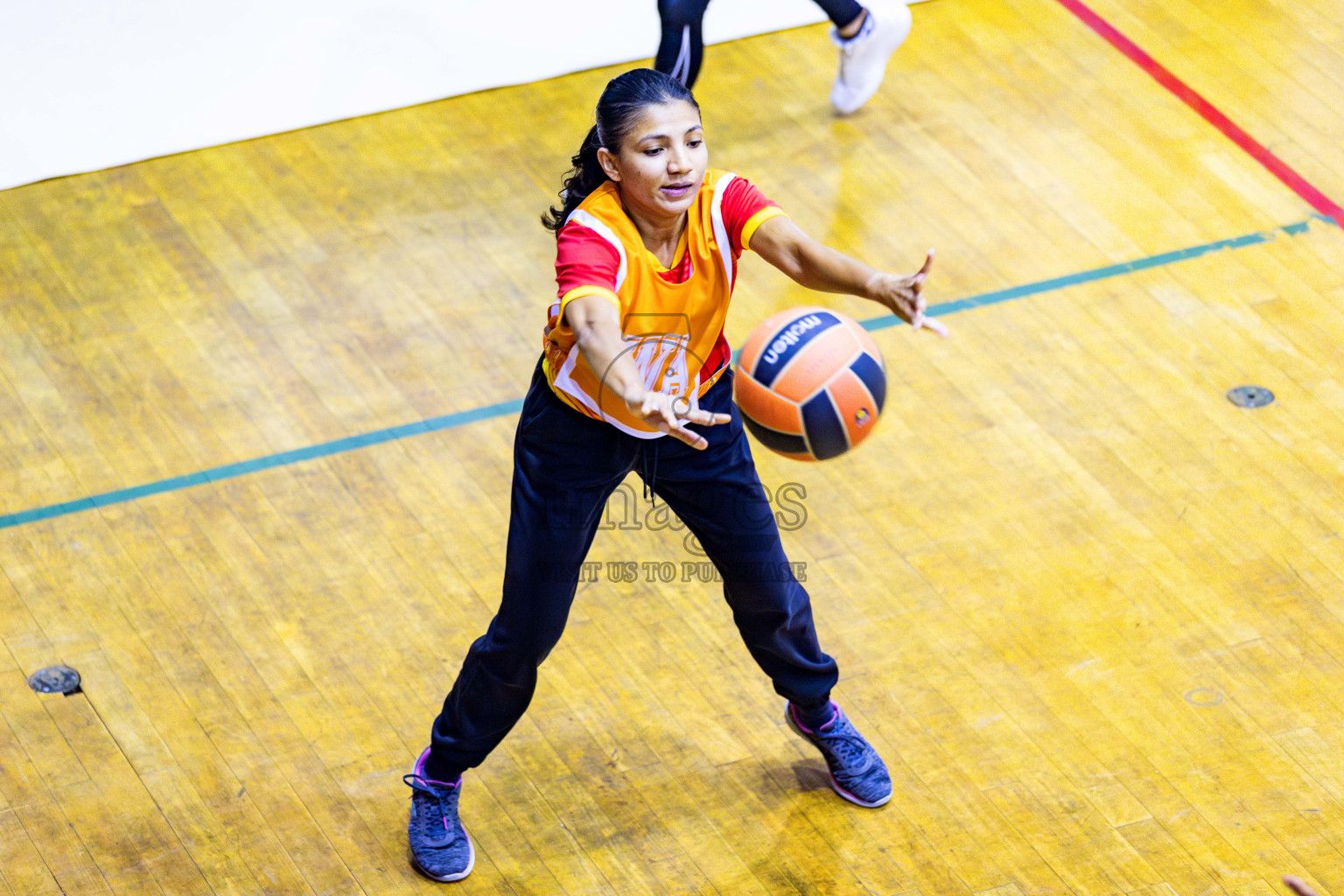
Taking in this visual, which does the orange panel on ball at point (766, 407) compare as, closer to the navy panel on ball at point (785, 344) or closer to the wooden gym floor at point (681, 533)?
the navy panel on ball at point (785, 344)

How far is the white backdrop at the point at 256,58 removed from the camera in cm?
647

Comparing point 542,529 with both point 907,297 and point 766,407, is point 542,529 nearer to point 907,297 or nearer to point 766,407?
point 766,407

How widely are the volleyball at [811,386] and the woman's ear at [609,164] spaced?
485 millimetres

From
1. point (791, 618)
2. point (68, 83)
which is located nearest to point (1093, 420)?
point (791, 618)

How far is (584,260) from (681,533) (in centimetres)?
170

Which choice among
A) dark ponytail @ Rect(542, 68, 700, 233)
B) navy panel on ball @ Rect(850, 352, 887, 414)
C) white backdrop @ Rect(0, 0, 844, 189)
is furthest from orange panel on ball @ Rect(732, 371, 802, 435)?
white backdrop @ Rect(0, 0, 844, 189)

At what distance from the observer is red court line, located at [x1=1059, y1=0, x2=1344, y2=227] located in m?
6.00

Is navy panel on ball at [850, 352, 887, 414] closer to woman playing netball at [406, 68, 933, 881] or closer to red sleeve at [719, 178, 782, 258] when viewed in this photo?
woman playing netball at [406, 68, 933, 881]

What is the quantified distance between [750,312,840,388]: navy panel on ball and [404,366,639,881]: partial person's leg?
1.07ft

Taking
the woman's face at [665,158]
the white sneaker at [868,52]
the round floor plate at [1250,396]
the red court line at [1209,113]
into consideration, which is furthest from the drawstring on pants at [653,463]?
the red court line at [1209,113]

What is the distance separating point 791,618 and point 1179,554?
1.49 meters

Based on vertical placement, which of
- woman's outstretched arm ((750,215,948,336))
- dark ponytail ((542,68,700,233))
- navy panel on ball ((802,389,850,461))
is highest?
dark ponytail ((542,68,700,233))

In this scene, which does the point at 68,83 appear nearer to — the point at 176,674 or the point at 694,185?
the point at 176,674

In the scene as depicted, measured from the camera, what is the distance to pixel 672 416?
112 inches
